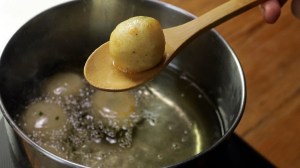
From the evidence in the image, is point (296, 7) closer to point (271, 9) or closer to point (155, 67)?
point (271, 9)

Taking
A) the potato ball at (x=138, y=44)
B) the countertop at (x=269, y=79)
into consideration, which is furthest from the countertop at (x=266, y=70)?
the potato ball at (x=138, y=44)

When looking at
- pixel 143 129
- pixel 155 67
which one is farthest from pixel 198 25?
pixel 143 129

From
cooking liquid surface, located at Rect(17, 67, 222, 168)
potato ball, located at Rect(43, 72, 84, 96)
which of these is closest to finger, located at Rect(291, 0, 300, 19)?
cooking liquid surface, located at Rect(17, 67, 222, 168)

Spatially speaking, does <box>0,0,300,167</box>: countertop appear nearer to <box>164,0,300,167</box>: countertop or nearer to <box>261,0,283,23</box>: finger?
<box>164,0,300,167</box>: countertop

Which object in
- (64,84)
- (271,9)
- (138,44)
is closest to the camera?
(138,44)

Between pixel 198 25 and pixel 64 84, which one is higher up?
pixel 198 25
